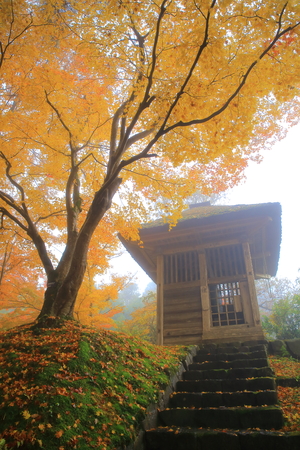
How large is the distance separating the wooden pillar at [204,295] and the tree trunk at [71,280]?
486 centimetres

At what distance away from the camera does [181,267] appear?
10.3m

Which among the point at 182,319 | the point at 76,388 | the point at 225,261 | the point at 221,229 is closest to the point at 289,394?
the point at 76,388

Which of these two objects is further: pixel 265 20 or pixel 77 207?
pixel 77 207

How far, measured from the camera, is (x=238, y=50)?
479 cm

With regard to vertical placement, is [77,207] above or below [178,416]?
above

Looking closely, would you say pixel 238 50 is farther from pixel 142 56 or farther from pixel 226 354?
pixel 226 354

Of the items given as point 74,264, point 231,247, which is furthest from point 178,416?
point 231,247

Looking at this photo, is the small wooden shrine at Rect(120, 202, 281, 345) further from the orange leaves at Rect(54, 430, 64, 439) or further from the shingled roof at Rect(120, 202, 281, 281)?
the orange leaves at Rect(54, 430, 64, 439)

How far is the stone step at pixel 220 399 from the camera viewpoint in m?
4.19

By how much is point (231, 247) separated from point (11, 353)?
7.76 m

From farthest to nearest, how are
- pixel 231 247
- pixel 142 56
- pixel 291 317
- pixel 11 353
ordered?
pixel 291 317 < pixel 231 247 < pixel 142 56 < pixel 11 353

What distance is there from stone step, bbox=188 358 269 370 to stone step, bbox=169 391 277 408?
148cm

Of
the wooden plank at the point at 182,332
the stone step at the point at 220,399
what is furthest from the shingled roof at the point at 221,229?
the stone step at the point at 220,399

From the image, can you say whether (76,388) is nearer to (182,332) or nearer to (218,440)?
(218,440)
